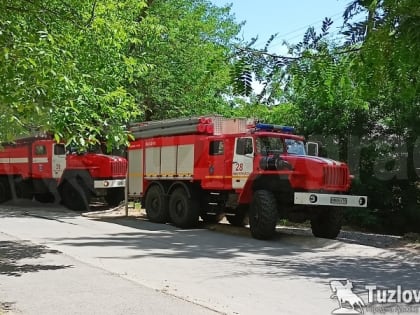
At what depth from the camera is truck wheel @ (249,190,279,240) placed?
1420 centimetres

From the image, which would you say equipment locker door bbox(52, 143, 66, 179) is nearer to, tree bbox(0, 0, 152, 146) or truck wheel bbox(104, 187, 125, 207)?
truck wheel bbox(104, 187, 125, 207)

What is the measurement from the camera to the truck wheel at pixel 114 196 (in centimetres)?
2378

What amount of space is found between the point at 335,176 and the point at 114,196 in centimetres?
1189

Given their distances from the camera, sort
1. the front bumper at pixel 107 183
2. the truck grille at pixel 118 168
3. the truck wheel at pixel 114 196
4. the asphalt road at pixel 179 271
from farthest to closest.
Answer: the truck wheel at pixel 114 196
the truck grille at pixel 118 168
the front bumper at pixel 107 183
the asphalt road at pixel 179 271

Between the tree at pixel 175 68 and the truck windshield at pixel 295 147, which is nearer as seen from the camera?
the truck windshield at pixel 295 147

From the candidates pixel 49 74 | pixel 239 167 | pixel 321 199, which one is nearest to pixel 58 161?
pixel 239 167

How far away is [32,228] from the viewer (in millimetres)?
16453

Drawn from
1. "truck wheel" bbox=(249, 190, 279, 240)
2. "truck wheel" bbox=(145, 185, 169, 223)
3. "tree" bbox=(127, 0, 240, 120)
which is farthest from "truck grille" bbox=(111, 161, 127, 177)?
"truck wheel" bbox=(249, 190, 279, 240)

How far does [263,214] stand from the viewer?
14.2m

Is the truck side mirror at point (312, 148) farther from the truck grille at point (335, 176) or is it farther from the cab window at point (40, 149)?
the cab window at point (40, 149)

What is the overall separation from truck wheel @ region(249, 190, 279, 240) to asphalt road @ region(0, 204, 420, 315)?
25 cm

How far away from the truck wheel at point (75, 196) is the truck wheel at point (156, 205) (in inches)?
194

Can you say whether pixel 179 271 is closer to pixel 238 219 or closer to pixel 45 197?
pixel 238 219

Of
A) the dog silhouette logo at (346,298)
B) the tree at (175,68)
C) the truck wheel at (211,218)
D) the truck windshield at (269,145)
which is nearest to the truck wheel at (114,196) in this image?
the tree at (175,68)
